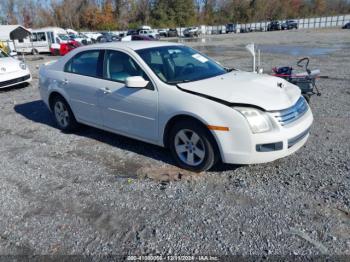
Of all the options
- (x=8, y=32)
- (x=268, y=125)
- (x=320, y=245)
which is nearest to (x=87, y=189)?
(x=268, y=125)

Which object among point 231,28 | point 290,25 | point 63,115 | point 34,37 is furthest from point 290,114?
point 231,28

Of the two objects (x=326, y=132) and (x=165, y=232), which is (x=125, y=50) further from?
(x=326, y=132)

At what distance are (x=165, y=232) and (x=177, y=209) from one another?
0.39 m

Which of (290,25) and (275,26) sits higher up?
(290,25)

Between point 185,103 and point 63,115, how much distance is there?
2.95 m

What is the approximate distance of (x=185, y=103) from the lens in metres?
3.77

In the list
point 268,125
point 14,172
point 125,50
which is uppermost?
point 125,50

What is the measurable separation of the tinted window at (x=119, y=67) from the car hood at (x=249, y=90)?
780 mm

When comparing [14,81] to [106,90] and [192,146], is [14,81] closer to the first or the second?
[106,90]

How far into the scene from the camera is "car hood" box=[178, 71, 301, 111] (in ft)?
11.8

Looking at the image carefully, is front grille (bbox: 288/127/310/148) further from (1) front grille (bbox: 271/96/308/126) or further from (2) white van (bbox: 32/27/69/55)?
(2) white van (bbox: 32/27/69/55)

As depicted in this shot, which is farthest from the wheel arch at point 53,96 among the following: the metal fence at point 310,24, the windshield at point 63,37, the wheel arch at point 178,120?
the metal fence at point 310,24

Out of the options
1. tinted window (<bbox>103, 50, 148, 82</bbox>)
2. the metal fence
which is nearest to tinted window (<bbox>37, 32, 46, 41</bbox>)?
tinted window (<bbox>103, 50, 148, 82</bbox>)

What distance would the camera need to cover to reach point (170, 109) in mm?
3904
